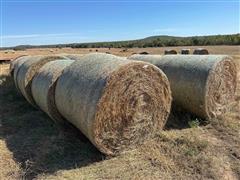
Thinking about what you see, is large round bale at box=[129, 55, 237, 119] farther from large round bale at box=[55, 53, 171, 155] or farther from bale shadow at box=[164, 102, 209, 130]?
large round bale at box=[55, 53, 171, 155]

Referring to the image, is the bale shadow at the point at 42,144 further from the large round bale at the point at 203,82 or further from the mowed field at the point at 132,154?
the large round bale at the point at 203,82

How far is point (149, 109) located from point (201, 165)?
144 cm

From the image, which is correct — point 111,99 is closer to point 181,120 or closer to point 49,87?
point 49,87

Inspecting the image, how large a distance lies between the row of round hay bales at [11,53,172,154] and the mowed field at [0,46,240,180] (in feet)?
0.88

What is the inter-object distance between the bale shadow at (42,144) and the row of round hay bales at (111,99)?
1.01ft

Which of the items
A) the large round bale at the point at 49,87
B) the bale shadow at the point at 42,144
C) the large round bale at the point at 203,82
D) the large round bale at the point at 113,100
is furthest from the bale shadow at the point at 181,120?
the large round bale at the point at 49,87

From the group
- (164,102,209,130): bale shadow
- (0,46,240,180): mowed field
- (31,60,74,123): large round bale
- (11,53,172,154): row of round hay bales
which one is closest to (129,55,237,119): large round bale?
(164,102,209,130): bale shadow

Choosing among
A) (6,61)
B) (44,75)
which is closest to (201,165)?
(44,75)

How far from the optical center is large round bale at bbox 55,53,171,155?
567 centimetres

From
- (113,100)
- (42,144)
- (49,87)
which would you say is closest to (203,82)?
(113,100)

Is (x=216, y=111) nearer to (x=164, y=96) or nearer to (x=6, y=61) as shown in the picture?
(x=164, y=96)

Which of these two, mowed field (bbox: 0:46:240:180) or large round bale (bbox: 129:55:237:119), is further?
large round bale (bbox: 129:55:237:119)

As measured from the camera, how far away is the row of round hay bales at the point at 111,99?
223 inches

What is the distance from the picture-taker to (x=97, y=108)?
5523 millimetres
